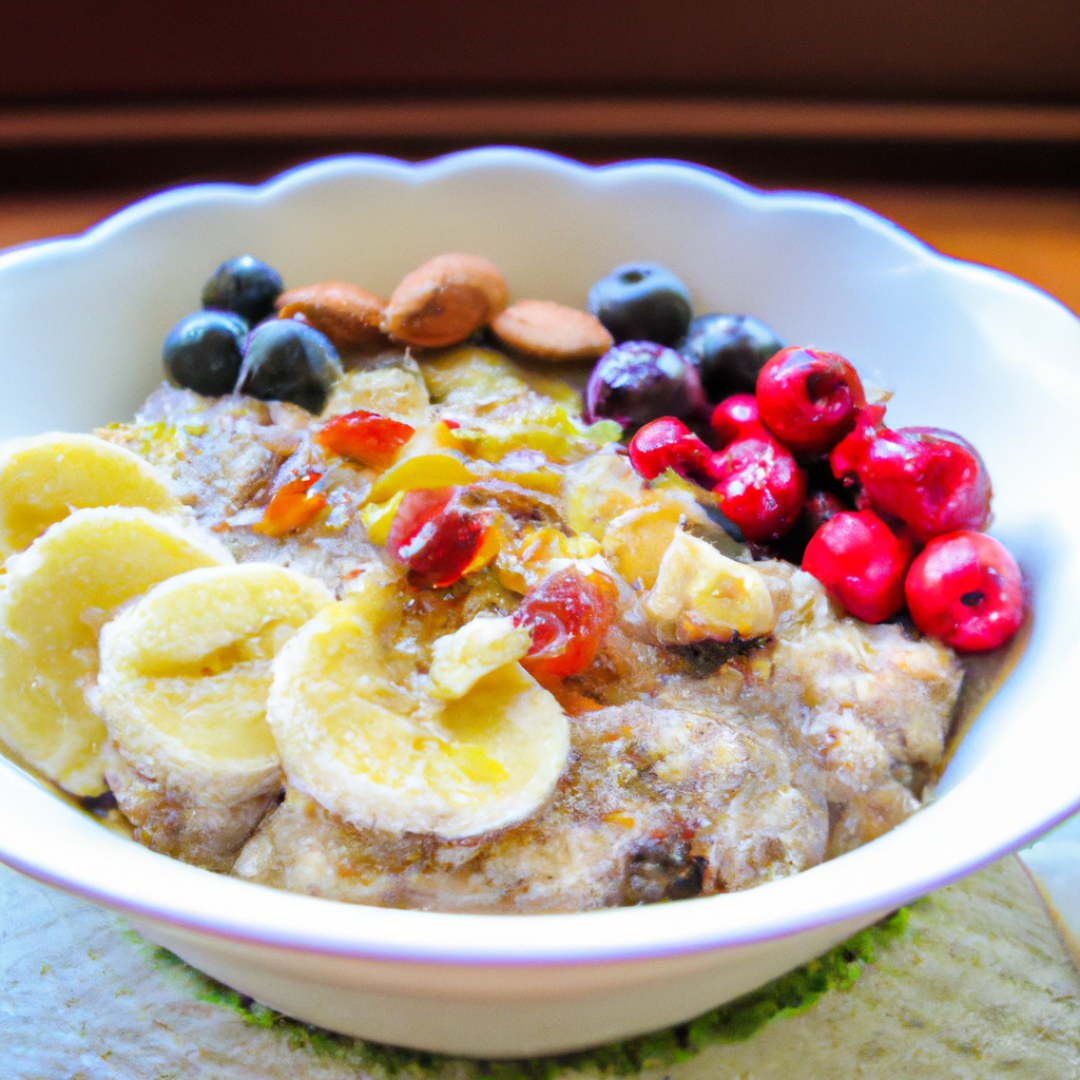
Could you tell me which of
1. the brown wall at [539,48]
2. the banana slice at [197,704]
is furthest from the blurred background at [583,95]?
the banana slice at [197,704]

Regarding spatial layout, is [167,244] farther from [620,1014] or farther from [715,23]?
[715,23]

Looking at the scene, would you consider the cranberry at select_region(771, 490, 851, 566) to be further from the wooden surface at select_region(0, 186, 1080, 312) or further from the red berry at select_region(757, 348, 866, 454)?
the wooden surface at select_region(0, 186, 1080, 312)

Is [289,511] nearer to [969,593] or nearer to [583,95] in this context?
[969,593]

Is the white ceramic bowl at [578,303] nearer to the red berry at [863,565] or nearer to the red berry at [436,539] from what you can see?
the red berry at [863,565]

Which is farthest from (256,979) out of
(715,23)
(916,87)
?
(916,87)

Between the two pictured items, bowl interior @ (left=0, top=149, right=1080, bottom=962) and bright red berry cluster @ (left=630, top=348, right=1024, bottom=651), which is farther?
bright red berry cluster @ (left=630, top=348, right=1024, bottom=651)

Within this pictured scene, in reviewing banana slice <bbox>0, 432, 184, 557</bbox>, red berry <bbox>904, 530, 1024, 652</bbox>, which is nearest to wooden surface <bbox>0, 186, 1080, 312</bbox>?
red berry <bbox>904, 530, 1024, 652</bbox>
